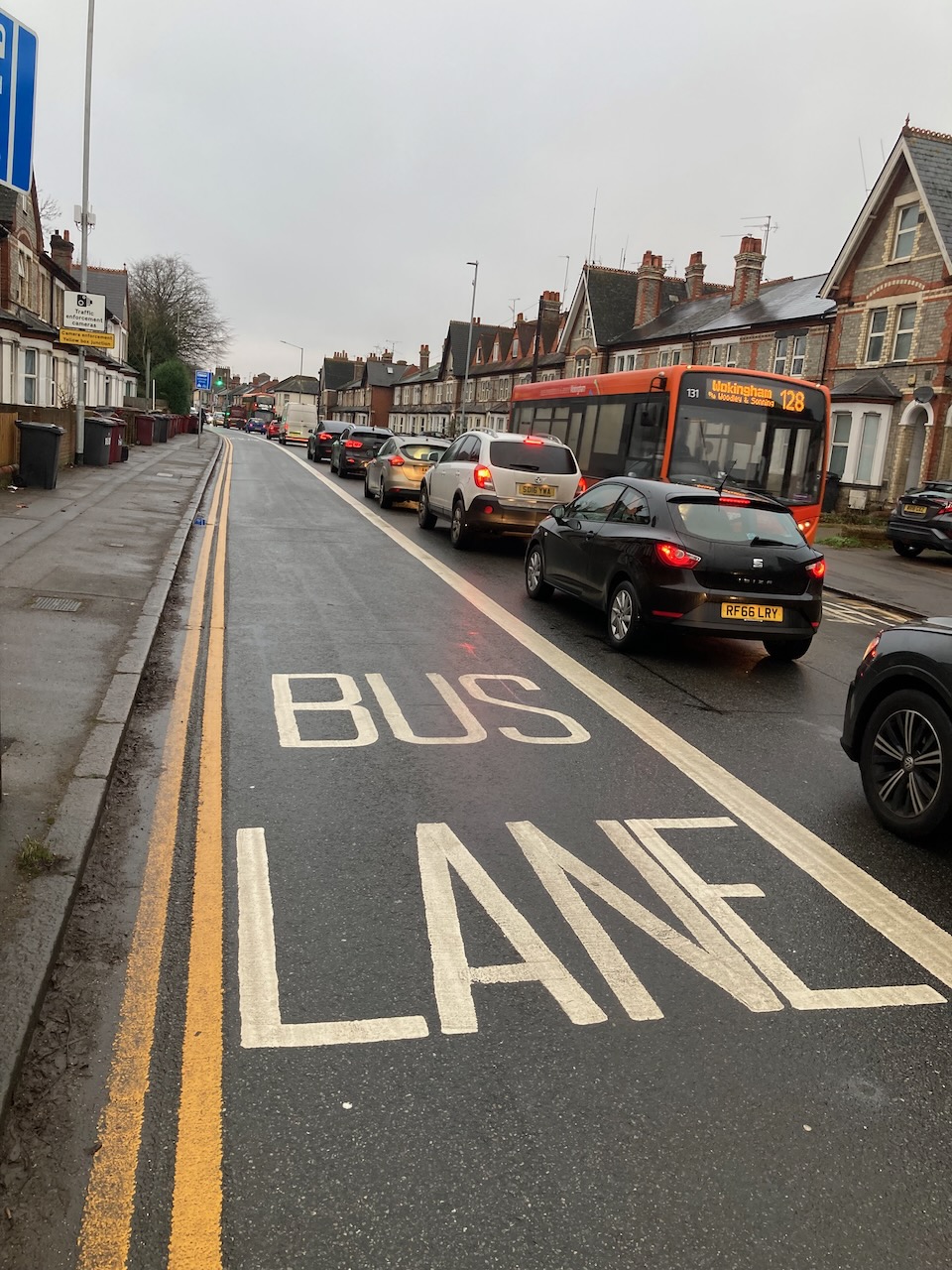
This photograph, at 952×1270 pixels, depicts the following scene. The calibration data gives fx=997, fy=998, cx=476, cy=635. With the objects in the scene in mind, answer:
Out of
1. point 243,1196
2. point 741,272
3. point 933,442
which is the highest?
point 741,272

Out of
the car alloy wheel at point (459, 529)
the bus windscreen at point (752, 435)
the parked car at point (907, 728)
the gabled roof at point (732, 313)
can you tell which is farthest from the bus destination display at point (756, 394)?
the gabled roof at point (732, 313)

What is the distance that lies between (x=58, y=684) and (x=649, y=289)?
4899 centimetres

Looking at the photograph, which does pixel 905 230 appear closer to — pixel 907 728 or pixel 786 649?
pixel 786 649

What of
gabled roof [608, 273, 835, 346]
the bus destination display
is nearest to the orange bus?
the bus destination display

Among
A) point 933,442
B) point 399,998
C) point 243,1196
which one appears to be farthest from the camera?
point 933,442

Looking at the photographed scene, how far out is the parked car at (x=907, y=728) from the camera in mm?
4879

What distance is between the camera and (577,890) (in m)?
4.25

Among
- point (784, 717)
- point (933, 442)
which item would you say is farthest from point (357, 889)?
point (933, 442)

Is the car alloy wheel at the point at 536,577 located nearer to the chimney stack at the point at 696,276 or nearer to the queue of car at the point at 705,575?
the queue of car at the point at 705,575

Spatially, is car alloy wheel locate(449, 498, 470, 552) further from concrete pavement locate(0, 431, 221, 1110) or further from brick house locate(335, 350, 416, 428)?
brick house locate(335, 350, 416, 428)

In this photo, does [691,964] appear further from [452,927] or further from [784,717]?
[784,717]

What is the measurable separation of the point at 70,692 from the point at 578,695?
11.6ft

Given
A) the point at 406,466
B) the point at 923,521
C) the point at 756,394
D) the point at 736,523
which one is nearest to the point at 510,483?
the point at 756,394

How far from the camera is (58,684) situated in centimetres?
657
